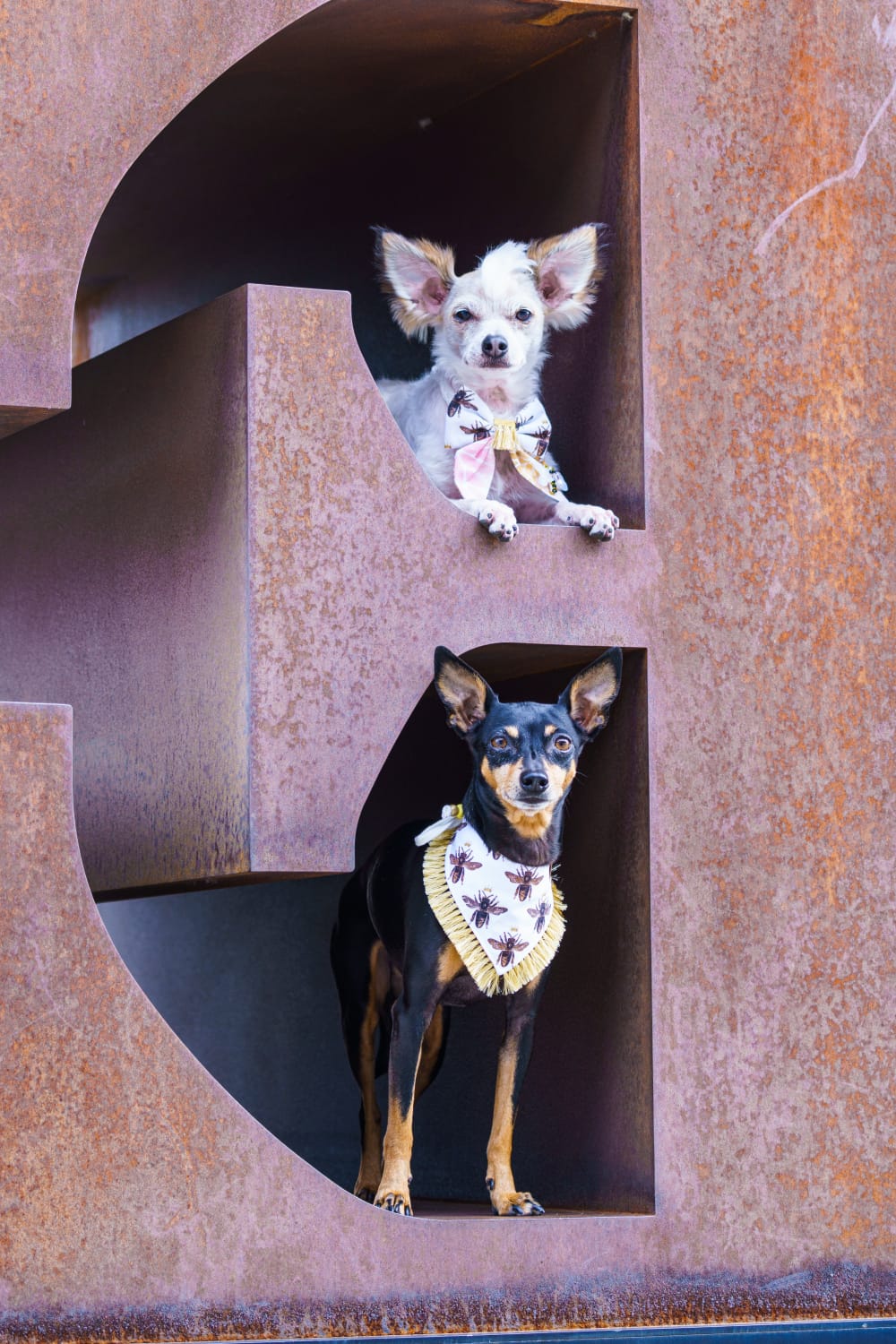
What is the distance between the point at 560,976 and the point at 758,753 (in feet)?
3.77

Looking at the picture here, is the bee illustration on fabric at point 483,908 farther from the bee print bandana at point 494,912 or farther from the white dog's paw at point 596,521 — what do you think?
the white dog's paw at point 596,521

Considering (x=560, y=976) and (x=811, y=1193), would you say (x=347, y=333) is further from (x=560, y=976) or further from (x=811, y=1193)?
(x=811, y=1193)

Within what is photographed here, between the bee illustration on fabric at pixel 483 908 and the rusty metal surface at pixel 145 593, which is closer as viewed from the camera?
the rusty metal surface at pixel 145 593

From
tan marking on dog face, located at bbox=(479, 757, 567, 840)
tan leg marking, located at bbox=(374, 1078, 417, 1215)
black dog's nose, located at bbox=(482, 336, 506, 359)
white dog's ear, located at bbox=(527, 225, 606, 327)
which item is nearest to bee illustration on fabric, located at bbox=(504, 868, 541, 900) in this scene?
tan marking on dog face, located at bbox=(479, 757, 567, 840)

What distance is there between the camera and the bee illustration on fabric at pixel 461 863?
7172mm

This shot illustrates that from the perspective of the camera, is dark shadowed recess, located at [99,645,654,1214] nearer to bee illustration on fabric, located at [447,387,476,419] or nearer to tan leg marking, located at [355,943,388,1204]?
tan leg marking, located at [355,943,388,1204]

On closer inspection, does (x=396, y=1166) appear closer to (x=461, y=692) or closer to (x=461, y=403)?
(x=461, y=692)

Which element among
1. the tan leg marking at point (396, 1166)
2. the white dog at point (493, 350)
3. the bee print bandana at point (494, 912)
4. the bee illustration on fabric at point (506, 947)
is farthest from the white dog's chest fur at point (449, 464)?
the tan leg marking at point (396, 1166)

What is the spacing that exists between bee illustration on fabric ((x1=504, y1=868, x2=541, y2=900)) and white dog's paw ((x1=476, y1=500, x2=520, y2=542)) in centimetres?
109

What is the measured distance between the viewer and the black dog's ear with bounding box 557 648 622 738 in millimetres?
7074

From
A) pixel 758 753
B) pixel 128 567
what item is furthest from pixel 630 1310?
pixel 128 567

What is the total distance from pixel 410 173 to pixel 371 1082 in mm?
3708

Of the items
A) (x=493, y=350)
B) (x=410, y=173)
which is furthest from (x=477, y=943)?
(x=410, y=173)

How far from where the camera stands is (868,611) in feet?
24.6
